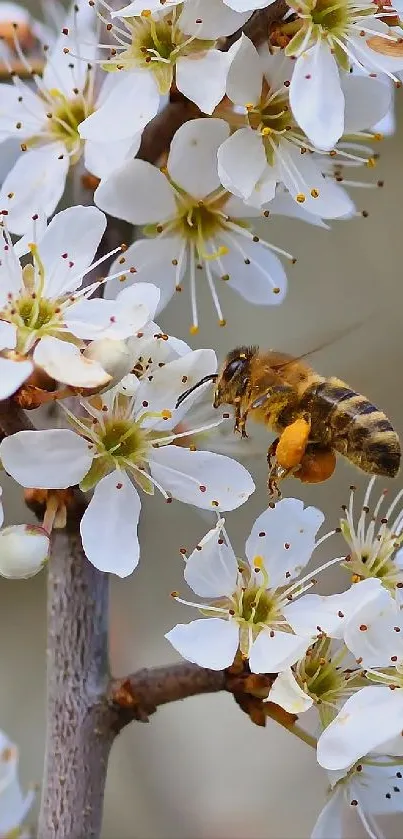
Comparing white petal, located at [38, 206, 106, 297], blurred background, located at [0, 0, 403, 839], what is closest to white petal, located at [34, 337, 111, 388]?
white petal, located at [38, 206, 106, 297]

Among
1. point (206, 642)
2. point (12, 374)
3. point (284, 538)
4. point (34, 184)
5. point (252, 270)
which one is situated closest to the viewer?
point (12, 374)

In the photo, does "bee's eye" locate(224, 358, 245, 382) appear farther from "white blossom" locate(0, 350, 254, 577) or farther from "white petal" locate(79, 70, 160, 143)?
"white petal" locate(79, 70, 160, 143)

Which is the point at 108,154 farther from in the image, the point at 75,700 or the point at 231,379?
the point at 75,700

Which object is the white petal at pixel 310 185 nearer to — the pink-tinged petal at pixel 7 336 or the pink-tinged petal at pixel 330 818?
the pink-tinged petal at pixel 7 336

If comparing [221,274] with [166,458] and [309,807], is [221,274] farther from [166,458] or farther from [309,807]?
[309,807]

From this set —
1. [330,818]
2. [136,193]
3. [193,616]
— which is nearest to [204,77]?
[136,193]

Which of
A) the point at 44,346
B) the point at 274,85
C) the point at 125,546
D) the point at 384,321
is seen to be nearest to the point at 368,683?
the point at 125,546

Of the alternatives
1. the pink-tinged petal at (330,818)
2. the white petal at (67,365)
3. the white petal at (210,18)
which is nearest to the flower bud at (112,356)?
the white petal at (67,365)
